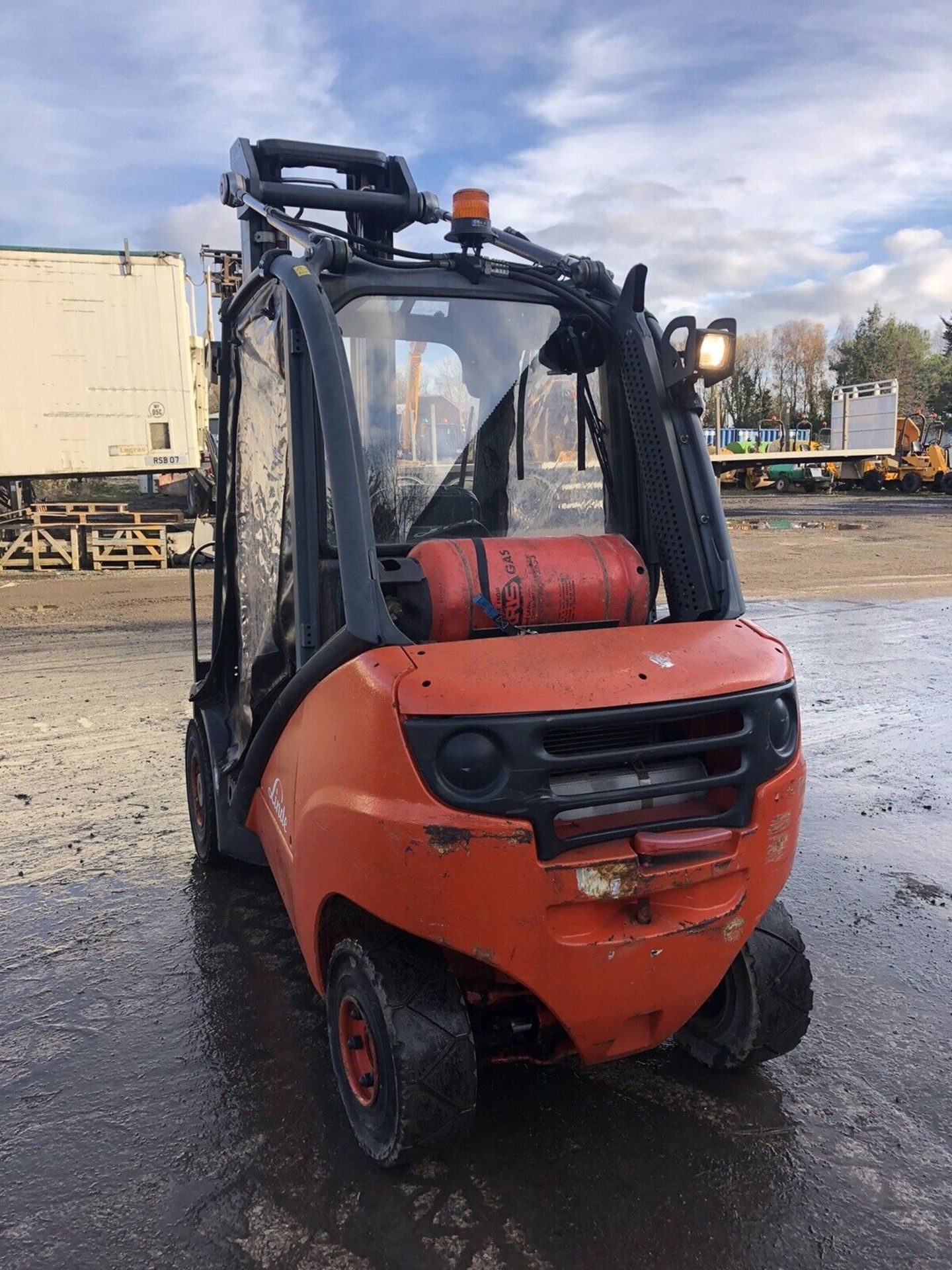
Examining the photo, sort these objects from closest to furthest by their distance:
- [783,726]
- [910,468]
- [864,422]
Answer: [783,726], [910,468], [864,422]

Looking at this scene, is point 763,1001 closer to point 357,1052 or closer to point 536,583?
point 357,1052

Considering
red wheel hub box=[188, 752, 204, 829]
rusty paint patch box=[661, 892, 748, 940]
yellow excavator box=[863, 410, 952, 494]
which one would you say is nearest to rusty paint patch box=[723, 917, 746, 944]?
rusty paint patch box=[661, 892, 748, 940]

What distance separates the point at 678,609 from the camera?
10.9 ft

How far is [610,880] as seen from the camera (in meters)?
2.44

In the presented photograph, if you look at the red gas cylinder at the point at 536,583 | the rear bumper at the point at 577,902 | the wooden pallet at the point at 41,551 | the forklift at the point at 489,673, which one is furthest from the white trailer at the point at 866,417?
the rear bumper at the point at 577,902

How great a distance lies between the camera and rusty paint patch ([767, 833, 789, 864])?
2.71m

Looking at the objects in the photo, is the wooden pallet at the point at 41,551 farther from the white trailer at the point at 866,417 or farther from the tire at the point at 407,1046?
the white trailer at the point at 866,417

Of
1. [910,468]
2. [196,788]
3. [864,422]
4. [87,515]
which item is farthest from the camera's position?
[864,422]

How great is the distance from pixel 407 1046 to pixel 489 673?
0.98 metres

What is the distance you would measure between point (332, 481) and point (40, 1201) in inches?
81.8

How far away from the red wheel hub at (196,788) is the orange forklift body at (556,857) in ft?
6.91

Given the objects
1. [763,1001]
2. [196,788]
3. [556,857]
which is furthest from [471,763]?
[196,788]

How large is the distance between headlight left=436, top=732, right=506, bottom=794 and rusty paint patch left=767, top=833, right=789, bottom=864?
82cm

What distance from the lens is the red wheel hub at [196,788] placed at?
188 inches
